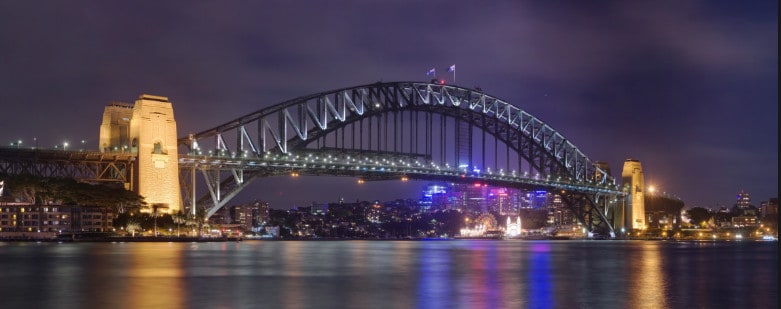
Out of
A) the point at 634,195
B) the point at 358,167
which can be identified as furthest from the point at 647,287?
the point at 634,195

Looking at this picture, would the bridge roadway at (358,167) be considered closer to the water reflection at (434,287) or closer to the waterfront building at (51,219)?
the waterfront building at (51,219)

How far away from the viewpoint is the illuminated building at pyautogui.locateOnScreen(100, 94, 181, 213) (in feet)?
239

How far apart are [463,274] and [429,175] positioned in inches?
2225

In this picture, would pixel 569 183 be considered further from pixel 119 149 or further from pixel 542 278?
pixel 542 278

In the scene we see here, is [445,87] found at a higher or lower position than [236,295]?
higher

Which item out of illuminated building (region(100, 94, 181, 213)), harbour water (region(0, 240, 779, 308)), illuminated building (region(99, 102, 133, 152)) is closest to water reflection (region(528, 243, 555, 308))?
harbour water (region(0, 240, 779, 308))

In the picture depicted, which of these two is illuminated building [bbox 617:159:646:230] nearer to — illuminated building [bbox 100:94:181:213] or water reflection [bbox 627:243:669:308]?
illuminated building [bbox 100:94:181:213]

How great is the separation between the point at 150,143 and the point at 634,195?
251ft

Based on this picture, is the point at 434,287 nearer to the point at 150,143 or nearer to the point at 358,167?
the point at 150,143

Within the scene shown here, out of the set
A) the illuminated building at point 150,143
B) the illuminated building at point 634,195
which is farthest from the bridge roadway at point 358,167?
the illuminated building at point 634,195

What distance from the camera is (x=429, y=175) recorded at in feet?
309

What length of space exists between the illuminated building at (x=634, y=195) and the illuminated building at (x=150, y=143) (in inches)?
2868

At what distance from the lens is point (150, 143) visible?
73125 millimetres

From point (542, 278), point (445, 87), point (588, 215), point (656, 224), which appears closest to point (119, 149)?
point (445, 87)
